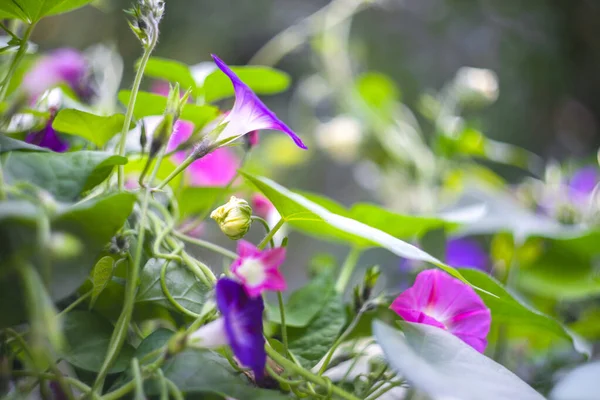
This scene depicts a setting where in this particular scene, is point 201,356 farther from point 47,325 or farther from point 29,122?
point 29,122

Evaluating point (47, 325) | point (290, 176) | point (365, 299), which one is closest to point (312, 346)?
point (365, 299)

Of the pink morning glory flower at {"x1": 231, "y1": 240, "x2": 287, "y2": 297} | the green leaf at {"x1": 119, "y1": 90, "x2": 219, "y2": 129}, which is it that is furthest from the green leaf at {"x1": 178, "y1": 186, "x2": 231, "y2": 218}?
the pink morning glory flower at {"x1": 231, "y1": 240, "x2": 287, "y2": 297}

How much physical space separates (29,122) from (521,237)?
490 mm

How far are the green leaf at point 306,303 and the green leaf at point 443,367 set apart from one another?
3.1 inches

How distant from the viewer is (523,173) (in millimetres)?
1198

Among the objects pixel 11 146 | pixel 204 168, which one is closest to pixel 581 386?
pixel 11 146

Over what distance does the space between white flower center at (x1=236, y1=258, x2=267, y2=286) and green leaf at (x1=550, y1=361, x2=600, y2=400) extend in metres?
0.14

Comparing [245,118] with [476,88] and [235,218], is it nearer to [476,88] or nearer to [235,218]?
[235,218]

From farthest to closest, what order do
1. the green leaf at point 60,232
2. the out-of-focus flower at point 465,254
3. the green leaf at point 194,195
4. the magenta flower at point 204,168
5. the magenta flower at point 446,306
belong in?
1. the out-of-focus flower at point 465,254
2. the magenta flower at point 204,168
3. the green leaf at point 194,195
4. the magenta flower at point 446,306
5. the green leaf at point 60,232

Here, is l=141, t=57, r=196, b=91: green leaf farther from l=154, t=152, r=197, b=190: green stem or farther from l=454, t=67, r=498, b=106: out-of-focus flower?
l=454, t=67, r=498, b=106: out-of-focus flower

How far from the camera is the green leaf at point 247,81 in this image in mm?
403

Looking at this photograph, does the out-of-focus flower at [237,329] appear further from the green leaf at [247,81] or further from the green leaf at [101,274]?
the green leaf at [247,81]

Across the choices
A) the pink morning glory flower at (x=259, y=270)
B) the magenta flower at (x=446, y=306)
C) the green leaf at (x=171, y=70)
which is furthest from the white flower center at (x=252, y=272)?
the green leaf at (x=171, y=70)

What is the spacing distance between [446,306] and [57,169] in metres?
0.24
